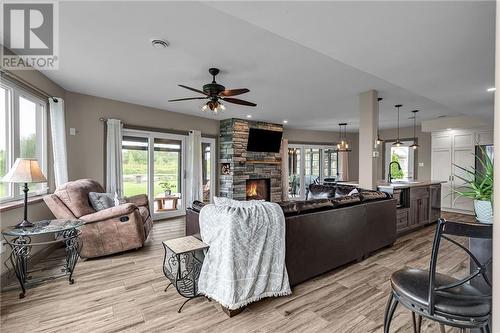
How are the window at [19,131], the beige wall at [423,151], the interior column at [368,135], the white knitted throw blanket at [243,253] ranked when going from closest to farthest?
the white knitted throw blanket at [243,253] < the window at [19,131] < the interior column at [368,135] < the beige wall at [423,151]

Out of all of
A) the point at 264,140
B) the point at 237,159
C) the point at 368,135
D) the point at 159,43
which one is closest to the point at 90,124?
the point at 159,43

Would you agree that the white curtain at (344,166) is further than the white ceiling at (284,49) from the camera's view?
Yes

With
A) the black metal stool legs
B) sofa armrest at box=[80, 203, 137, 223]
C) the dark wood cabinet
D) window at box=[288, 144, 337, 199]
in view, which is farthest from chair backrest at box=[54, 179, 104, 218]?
window at box=[288, 144, 337, 199]

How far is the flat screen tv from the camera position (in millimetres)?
6793

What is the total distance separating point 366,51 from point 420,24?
1.66 ft

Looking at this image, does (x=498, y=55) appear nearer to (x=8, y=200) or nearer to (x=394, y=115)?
(x=8, y=200)

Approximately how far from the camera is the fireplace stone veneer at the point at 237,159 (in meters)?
6.41

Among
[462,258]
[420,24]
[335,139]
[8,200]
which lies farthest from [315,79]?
[335,139]

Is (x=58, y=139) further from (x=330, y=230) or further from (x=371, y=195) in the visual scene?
(x=371, y=195)

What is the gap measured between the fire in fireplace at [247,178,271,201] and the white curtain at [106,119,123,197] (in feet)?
11.0

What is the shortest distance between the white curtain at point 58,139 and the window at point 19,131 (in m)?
0.14

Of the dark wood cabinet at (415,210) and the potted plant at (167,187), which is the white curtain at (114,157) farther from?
the dark wood cabinet at (415,210)

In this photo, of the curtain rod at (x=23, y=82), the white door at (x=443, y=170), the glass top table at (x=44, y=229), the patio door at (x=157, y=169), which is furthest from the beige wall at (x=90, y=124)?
the white door at (x=443, y=170)

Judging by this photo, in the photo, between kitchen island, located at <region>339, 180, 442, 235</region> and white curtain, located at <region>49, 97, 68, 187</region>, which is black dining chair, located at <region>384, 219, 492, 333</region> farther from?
white curtain, located at <region>49, 97, 68, 187</region>
